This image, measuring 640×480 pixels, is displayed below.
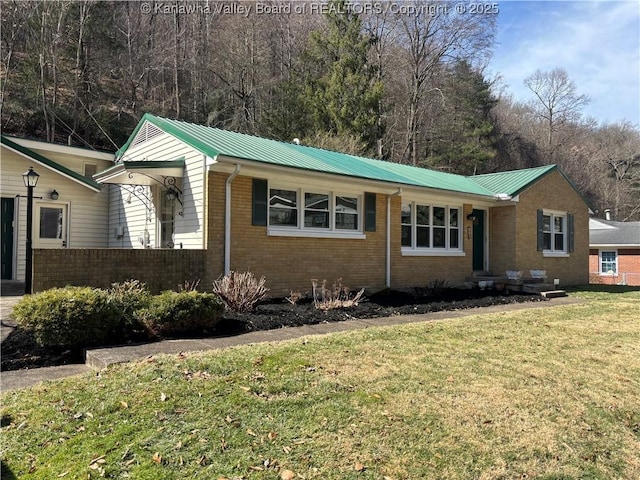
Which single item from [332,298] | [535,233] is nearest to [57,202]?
[332,298]

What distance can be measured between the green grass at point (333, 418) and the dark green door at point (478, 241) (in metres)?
10.6

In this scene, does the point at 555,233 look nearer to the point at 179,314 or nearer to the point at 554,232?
the point at 554,232

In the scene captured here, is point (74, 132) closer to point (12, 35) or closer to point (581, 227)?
point (12, 35)

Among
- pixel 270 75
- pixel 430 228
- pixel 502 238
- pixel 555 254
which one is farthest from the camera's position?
pixel 270 75

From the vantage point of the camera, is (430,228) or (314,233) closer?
(314,233)

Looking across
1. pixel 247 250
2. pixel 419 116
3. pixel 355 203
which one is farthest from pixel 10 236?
pixel 419 116

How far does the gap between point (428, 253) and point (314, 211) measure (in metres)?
4.59

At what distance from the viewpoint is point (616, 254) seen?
1182 inches

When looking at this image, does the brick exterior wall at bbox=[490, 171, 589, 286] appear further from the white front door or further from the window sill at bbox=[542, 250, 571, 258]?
the white front door

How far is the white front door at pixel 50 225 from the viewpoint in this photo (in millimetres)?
13094

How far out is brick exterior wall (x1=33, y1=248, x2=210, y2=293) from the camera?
7535 mm

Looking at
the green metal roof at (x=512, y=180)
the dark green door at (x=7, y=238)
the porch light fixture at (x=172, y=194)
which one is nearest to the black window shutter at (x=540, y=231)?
the green metal roof at (x=512, y=180)

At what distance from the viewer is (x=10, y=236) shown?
1272 cm

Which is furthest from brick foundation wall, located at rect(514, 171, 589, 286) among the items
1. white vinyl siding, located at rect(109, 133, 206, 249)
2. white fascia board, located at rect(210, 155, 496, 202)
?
white vinyl siding, located at rect(109, 133, 206, 249)
